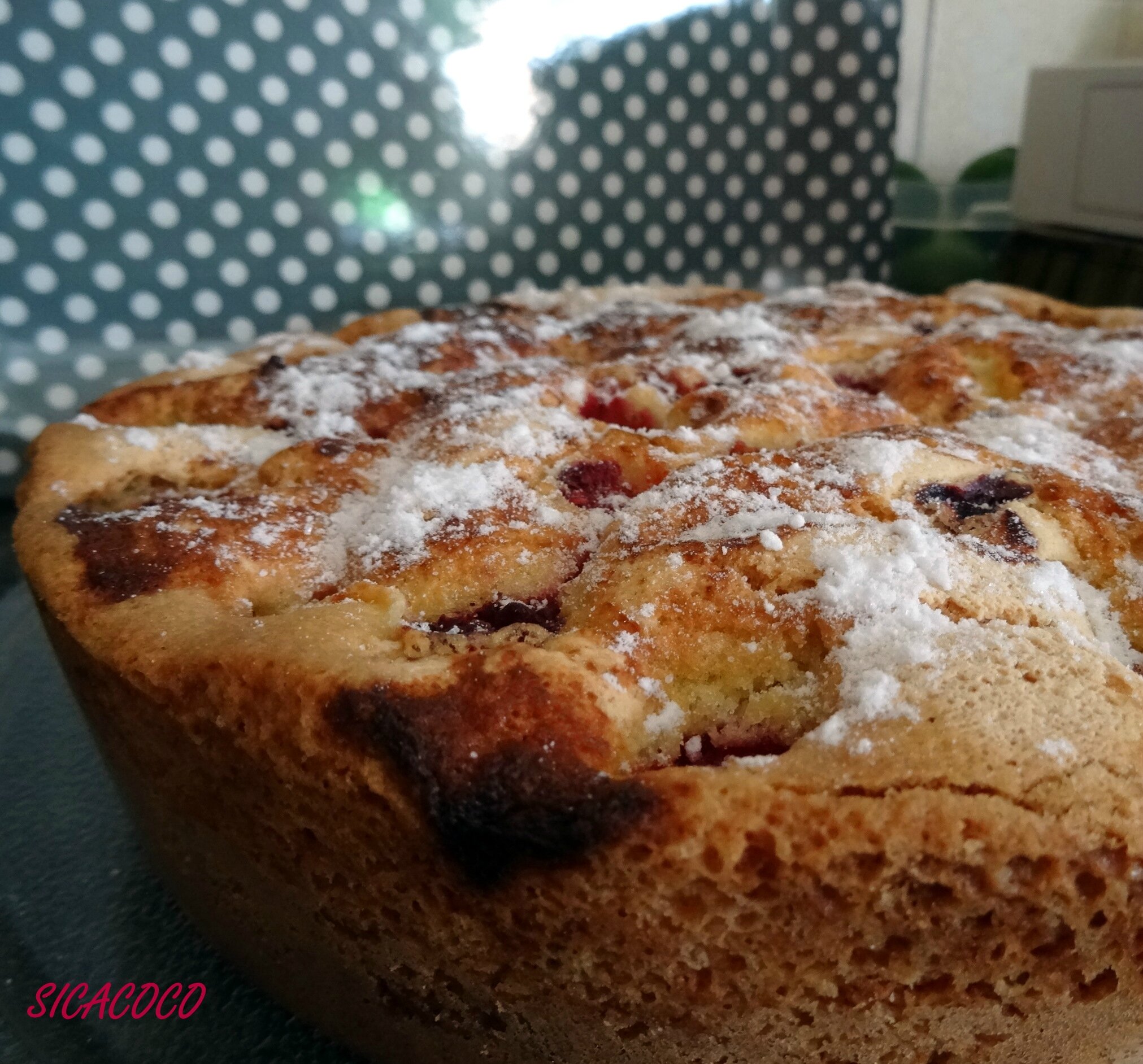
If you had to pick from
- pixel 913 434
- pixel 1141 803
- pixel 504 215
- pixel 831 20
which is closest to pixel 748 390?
pixel 913 434

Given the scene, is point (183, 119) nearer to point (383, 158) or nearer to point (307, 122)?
point (307, 122)

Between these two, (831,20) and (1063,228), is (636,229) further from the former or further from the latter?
(1063,228)

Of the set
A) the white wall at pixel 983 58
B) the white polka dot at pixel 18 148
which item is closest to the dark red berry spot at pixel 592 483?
the white polka dot at pixel 18 148

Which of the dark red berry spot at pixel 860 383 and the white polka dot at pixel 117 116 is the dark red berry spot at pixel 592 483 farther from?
the white polka dot at pixel 117 116

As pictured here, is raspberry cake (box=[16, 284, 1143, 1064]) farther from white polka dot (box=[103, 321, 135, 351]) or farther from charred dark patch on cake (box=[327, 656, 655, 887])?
white polka dot (box=[103, 321, 135, 351])

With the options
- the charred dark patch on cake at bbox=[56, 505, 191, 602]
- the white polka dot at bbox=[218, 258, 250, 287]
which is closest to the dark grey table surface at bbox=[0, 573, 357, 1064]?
the charred dark patch on cake at bbox=[56, 505, 191, 602]

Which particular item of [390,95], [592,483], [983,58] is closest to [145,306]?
[390,95]

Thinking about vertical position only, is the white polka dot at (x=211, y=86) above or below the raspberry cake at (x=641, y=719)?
above
